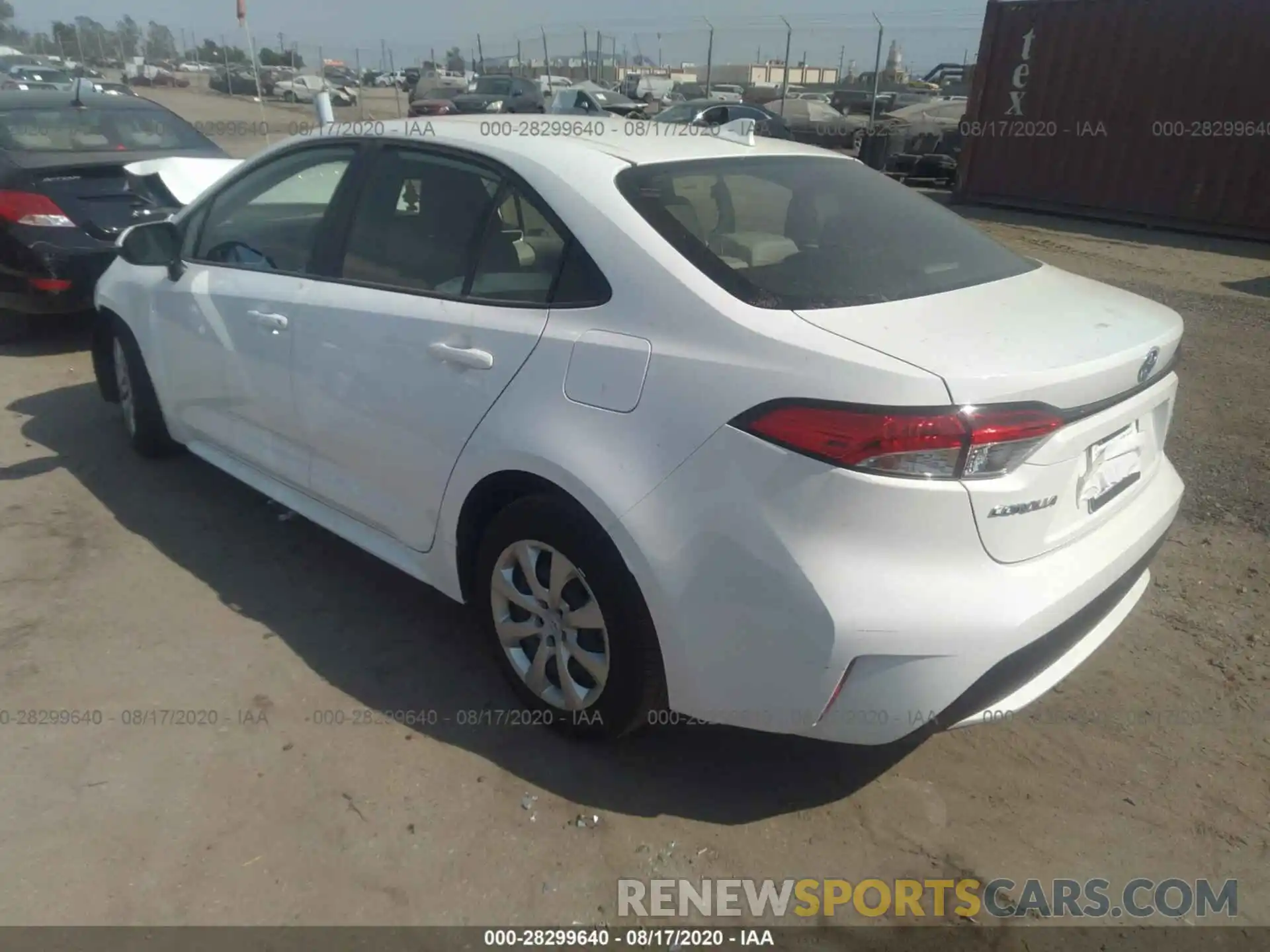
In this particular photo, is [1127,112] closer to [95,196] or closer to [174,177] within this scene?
[174,177]

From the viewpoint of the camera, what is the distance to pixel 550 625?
268 cm

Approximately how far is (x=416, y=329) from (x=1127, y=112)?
13489 mm

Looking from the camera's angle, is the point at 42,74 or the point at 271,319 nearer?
the point at 271,319

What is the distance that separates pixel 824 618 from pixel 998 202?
48.8 ft

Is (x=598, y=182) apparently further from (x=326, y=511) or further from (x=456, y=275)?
(x=326, y=511)

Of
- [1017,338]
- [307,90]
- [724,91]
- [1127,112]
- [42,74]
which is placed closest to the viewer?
[1017,338]

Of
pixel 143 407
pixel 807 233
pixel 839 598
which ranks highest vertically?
pixel 807 233

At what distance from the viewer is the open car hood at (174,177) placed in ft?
18.1

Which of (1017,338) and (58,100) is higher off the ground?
(58,100)

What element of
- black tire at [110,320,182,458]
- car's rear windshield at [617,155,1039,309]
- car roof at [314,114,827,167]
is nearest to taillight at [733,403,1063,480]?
car's rear windshield at [617,155,1039,309]

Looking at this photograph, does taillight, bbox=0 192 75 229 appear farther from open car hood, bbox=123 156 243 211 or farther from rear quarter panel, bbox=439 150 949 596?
rear quarter panel, bbox=439 150 949 596

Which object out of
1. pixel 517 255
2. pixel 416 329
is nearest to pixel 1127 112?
pixel 517 255

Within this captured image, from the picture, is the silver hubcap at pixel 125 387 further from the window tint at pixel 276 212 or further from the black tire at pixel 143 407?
the window tint at pixel 276 212

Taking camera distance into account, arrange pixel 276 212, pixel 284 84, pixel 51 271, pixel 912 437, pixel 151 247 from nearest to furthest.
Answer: pixel 912 437
pixel 276 212
pixel 151 247
pixel 51 271
pixel 284 84
